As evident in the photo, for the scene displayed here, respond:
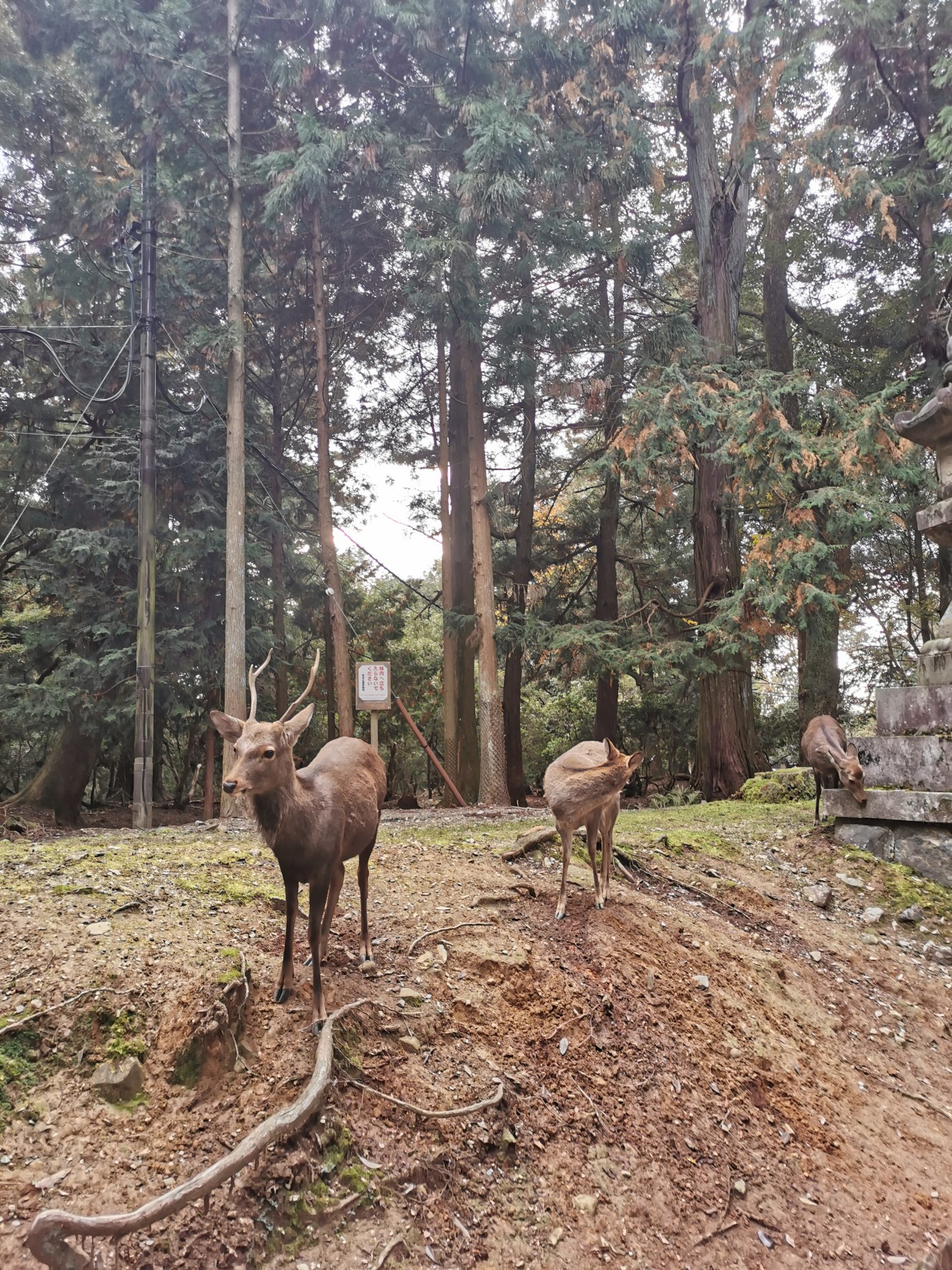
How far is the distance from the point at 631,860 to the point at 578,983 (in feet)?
7.01

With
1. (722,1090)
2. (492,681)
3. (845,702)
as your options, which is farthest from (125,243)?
(845,702)

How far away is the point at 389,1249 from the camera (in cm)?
261

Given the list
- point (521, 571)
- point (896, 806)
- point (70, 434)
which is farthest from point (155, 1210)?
point (521, 571)

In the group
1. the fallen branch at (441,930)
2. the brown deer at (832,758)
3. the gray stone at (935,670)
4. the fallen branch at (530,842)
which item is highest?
the gray stone at (935,670)

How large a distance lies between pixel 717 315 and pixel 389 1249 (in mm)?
13191

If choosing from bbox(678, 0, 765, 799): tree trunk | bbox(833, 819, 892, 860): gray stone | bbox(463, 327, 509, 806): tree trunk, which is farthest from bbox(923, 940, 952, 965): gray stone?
bbox(463, 327, 509, 806): tree trunk

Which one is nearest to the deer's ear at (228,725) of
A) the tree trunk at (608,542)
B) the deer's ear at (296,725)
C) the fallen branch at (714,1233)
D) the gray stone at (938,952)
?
the deer's ear at (296,725)

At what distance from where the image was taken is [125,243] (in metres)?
11.5

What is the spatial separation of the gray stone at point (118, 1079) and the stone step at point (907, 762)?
245 inches

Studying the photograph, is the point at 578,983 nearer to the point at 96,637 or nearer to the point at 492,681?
the point at 492,681

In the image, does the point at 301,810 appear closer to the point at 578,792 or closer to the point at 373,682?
the point at 578,792

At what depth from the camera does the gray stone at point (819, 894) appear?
642 centimetres

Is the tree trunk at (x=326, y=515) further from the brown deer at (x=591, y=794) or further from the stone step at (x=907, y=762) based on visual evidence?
the brown deer at (x=591, y=794)

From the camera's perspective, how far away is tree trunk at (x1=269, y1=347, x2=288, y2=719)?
48.7ft
